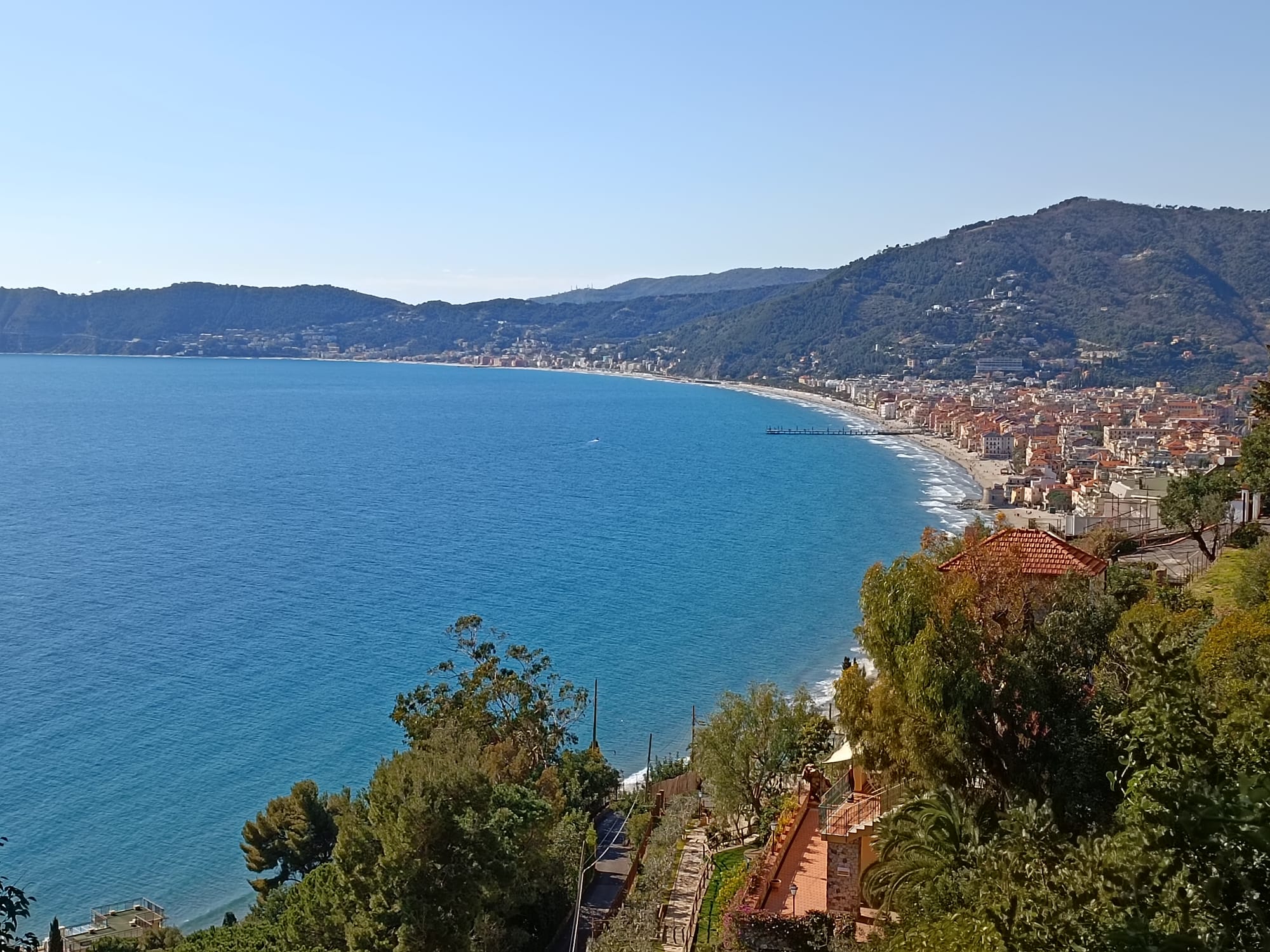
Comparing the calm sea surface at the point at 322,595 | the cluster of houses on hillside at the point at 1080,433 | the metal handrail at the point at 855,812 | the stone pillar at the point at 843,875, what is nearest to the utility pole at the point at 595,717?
the calm sea surface at the point at 322,595

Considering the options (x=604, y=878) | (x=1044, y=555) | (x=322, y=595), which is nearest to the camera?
(x=1044, y=555)

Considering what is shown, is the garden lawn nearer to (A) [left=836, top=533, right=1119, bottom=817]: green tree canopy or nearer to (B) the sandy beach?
(A) [left=836, top=533, right=1119, bottom=817]: green tree canopy

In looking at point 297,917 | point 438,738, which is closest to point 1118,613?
point 438,738

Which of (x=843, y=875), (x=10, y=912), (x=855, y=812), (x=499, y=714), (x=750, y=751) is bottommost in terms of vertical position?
(x=499, y=714)

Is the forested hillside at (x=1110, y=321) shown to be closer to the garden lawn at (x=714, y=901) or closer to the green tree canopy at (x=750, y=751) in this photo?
the green tree canopy at (x=750, y=751)

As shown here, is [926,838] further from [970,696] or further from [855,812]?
[855,812]

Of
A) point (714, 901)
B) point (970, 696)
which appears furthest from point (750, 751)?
point (970, 696)

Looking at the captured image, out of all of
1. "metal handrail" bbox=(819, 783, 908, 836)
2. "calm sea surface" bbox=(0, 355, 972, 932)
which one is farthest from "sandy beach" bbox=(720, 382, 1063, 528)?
"metal handrail" bbox=(819, 783, 908, 836)
